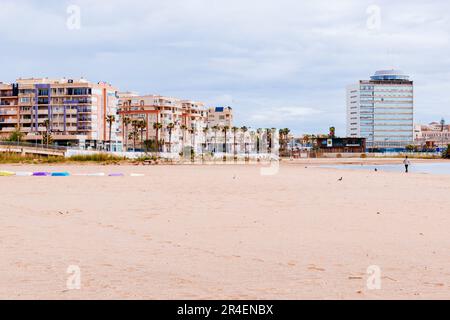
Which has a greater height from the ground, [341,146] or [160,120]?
[160,120]

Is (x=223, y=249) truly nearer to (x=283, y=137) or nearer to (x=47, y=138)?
(x=47, y=138)

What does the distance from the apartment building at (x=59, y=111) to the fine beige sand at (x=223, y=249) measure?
414 ft

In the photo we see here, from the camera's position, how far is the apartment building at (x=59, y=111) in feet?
466

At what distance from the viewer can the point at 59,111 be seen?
144 meters

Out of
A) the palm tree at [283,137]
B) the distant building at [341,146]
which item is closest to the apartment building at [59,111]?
the palm tree at [283,137]

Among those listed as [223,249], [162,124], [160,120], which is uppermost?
[160,120]

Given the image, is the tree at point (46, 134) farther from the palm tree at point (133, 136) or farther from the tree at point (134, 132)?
the palm tree at point (133, 136)

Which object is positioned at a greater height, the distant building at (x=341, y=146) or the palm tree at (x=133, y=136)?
the palm tree at (x=133, y=136)

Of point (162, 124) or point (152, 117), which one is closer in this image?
point (162, 124)

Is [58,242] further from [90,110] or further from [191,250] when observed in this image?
[90,110]

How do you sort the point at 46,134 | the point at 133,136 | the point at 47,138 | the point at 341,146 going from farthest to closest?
the point at 341,146
the point at 133,136
the point at 46,134
the point at 47,138

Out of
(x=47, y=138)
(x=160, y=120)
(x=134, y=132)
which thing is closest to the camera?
(x=47, y=138)

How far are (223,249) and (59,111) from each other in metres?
140

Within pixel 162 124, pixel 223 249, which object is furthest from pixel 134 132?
pixel 223 249
